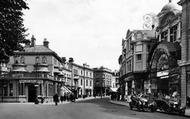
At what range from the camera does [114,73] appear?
492 ft

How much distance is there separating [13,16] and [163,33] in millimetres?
26460

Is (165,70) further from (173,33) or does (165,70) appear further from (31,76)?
(31,76)

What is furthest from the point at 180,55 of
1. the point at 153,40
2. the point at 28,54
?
the point at 28,54

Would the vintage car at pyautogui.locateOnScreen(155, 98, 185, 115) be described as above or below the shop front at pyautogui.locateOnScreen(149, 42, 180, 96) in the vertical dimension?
below

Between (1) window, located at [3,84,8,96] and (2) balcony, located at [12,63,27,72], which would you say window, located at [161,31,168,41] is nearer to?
(2) balcony, located at [12,63,27,72]

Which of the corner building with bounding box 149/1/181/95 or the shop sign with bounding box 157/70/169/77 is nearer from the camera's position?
the corner building with bounding box 149/1/181/95

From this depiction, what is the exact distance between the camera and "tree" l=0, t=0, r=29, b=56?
17.8m

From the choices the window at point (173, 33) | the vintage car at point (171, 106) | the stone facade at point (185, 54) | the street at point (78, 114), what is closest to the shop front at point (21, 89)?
the window at point (173, 33)

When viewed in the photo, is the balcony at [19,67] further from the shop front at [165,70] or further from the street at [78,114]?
the street at [78,114]

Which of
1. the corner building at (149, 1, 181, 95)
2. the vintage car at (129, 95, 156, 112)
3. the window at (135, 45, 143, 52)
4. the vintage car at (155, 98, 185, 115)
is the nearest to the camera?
the vintage car at (155, 98, 185, 115)

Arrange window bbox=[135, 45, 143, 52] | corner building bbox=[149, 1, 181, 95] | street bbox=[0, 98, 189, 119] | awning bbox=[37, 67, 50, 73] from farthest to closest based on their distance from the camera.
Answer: awning bbox=[37, 67, 50, 73] < window bbox=[135, 45, 143, 52] < corner building bbox=[149, 1, 181, 95] < street bbox=[0, 98, 189, 119]

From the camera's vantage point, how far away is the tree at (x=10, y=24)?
17.8 metres

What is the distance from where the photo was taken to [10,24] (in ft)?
61.1

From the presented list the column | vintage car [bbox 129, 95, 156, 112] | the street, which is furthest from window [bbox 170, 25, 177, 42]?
the street
